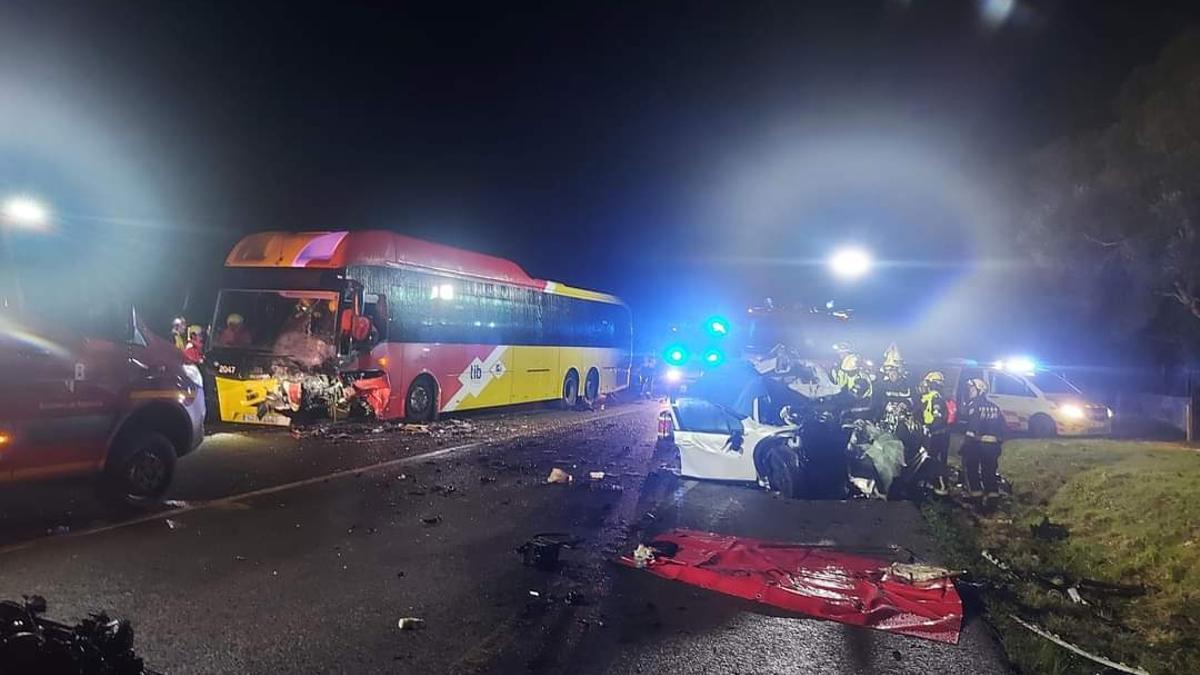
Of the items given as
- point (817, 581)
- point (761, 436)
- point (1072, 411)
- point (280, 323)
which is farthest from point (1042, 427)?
point (280, 323)

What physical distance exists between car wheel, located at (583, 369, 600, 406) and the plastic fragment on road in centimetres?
1812

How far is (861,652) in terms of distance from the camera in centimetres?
528

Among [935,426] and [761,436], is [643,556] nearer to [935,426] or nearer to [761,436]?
[761,436]

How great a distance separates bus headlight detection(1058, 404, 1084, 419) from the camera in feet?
59.6

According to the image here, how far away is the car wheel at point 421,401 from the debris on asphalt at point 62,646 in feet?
39.4

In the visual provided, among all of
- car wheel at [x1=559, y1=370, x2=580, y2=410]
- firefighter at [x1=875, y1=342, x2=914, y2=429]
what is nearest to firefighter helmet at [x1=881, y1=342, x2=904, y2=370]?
firefighter at [x1=875, y1=342, x2=914, y2=429]

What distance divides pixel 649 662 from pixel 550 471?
6.96 meters

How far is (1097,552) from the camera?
7.93 metres

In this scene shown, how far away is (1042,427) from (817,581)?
13784 mm

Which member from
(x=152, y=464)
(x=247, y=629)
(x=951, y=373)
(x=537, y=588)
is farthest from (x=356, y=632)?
(x=951, y=373)

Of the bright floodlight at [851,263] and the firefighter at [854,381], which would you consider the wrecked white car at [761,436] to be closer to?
the firefighter at [854,381]

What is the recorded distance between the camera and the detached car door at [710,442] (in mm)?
10688

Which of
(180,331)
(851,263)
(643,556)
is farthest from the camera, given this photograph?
(851,263)

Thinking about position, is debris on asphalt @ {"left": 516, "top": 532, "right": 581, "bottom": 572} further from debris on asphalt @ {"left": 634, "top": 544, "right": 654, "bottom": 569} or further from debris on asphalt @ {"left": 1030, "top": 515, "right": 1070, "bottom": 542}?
debris on asphalt @ {"left": 1030, "top": 515, "right": 1070, "bottom": 542}
